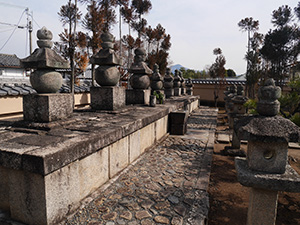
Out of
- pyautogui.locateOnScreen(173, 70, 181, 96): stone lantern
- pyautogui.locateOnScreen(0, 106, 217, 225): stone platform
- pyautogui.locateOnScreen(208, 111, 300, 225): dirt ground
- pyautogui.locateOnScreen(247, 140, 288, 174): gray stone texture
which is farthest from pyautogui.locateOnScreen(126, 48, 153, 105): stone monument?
pyautogui.locateOnScreen(173, 70, 181, 96): stone lantern

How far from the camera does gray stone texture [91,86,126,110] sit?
5336 millimetres

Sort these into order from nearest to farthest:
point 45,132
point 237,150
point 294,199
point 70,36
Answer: point 45,132
point 294,199
point 237,150
point 70,36

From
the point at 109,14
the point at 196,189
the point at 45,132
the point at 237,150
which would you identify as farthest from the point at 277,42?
the point at 45,132

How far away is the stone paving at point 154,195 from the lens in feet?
9.11

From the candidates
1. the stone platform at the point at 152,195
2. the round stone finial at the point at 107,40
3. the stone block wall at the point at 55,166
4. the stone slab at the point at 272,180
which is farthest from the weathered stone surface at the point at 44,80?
the stone slab at the point at 272,180

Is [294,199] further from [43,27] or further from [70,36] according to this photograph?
[70,36]

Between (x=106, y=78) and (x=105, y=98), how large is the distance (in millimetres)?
515

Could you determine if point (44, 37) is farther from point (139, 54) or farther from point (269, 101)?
point (139, 54)

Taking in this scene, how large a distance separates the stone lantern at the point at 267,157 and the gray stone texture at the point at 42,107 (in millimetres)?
3066

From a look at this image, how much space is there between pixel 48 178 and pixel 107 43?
3.96 metres

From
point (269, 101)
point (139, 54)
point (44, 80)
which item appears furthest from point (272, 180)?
point (139, 54)

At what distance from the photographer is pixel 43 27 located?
3809 millimetres

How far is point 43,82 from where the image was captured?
3.74m

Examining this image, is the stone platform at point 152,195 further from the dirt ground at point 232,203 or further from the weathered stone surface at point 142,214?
the dirt ground at point 232,203
